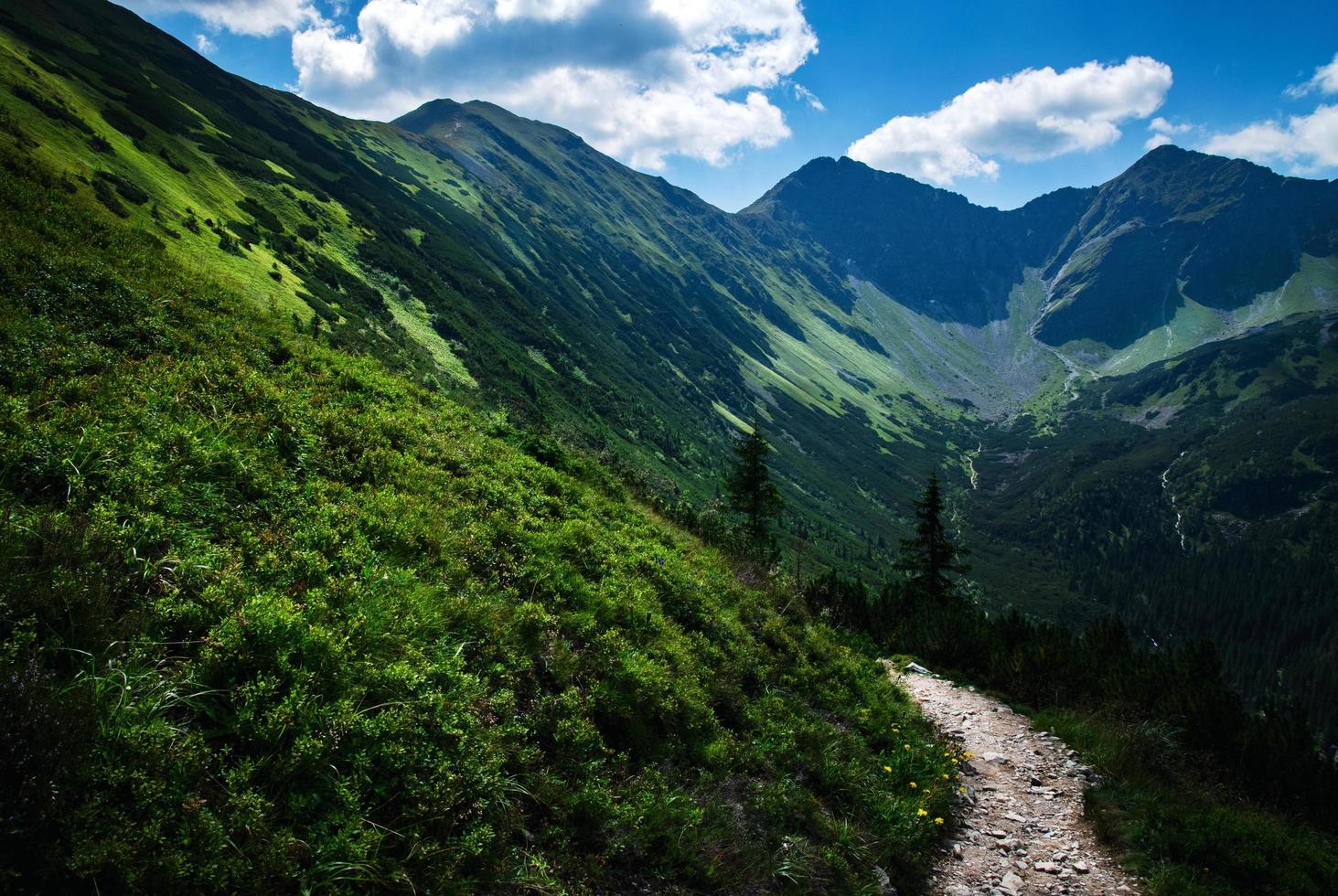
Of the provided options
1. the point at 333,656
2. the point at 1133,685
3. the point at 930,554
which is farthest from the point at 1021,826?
the point at 930,554

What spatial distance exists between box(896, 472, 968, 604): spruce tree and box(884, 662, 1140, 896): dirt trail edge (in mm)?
26479

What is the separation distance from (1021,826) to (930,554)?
111 ft

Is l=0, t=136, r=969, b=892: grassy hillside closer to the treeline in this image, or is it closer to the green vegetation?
the green vegetation

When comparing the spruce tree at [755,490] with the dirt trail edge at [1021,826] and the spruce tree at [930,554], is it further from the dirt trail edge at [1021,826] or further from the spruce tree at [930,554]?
the dirt trail edge at [1021,826]

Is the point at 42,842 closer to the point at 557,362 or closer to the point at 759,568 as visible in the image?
the point at 759,568

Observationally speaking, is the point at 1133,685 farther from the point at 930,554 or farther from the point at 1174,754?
the point at 930,554

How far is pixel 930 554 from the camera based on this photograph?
142ft

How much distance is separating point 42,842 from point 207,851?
0.98 meters

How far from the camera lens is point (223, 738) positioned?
17.4 ft

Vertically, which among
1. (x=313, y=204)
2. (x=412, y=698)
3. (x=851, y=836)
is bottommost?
(x=851, y=836)

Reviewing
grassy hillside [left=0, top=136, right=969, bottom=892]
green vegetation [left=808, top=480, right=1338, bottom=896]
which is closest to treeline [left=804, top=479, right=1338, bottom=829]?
green vegetation [left=808, top=480, right=1338, bottom=896]

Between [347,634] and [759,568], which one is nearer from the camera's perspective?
[347,634]

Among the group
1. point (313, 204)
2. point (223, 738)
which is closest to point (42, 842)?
point (223, 738)

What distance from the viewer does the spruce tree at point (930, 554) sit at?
42562 millimetres
